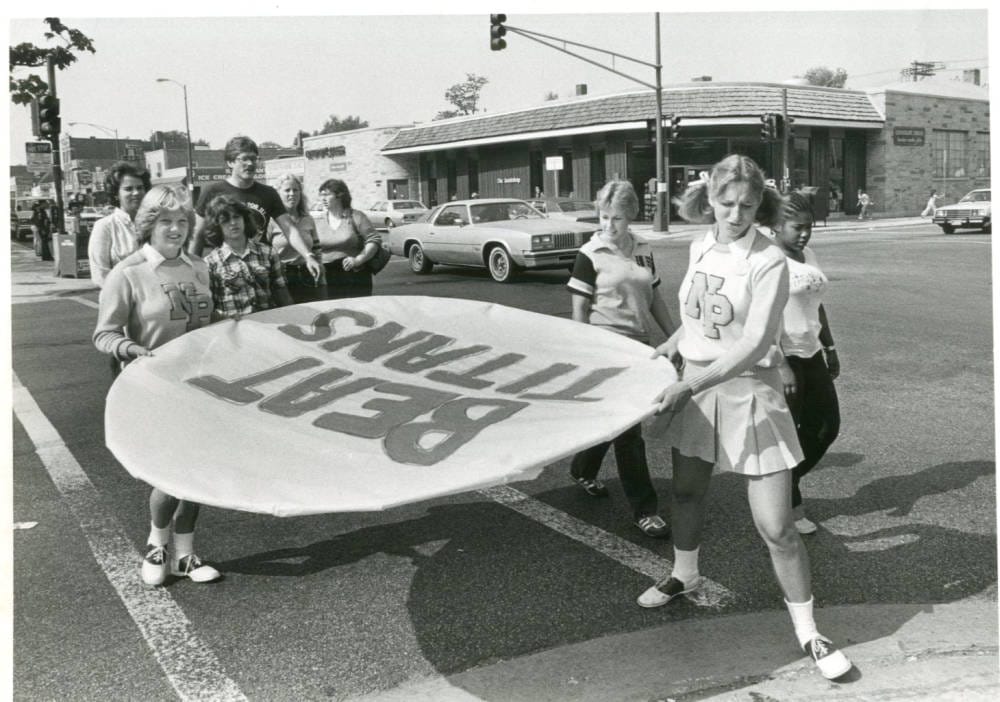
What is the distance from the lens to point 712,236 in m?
3.49

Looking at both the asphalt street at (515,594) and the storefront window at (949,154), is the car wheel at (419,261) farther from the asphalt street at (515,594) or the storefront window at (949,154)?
the storefront window at (949,154)

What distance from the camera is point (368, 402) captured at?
3787 millimetres

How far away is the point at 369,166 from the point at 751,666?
49385 mm

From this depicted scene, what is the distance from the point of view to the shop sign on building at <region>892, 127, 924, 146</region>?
4291cm

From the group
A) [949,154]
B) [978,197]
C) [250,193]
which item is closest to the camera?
[250,193]

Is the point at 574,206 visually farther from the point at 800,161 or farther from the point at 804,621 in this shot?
the point at 804,621

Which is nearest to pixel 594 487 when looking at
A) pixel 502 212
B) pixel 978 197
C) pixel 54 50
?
pixel 54 50

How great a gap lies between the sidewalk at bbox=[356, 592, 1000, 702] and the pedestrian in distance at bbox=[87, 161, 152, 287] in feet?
9.75

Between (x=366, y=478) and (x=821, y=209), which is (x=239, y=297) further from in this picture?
(x=821, y=209)

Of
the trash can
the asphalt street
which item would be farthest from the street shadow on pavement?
the trash can

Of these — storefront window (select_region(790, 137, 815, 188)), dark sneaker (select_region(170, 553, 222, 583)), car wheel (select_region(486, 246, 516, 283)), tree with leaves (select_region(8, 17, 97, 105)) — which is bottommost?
dark sneaker (select_region(170, 553, 222, 583))

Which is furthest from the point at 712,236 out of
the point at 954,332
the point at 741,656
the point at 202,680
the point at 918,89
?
the point at 918,89

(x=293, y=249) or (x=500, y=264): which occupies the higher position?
(x=293, y=249)

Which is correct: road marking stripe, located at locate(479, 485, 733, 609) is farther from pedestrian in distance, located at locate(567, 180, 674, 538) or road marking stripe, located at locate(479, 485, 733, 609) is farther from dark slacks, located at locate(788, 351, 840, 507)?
dark slacks, located at locate(788, 351, 840, 507)
